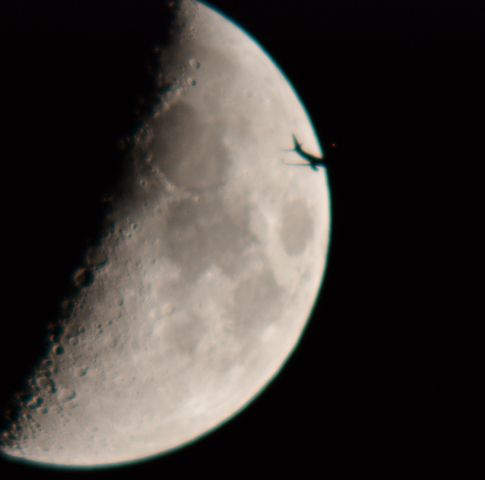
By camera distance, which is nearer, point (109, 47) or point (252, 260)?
point (109, 47)

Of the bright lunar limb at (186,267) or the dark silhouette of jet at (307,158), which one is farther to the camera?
the dark silhouette of jet at (307,158)

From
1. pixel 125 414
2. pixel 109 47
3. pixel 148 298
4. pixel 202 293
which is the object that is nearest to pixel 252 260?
pixel 202 293

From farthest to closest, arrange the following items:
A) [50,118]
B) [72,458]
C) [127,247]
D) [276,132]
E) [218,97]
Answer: [72,458]
[276,132]
[218,97]
[127,247]
[50,118]

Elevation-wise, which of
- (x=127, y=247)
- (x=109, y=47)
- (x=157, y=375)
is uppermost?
(x=109, y=47)

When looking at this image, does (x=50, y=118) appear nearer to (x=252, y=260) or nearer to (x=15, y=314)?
(x=15, y=314)

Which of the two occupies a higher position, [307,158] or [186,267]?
[307,158]

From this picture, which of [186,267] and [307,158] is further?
[307,158]

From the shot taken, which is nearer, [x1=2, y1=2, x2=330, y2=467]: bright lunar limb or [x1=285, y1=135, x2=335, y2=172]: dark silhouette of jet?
[x1=2, y1=2, x2=330, y2=467]: bright lunar limb

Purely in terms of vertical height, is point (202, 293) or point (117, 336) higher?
point (202, 293)
